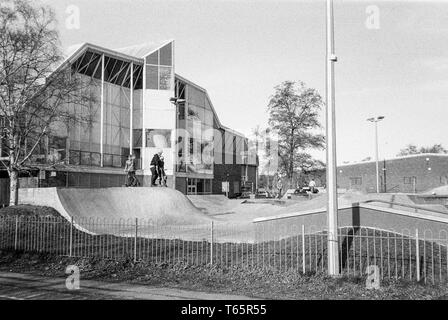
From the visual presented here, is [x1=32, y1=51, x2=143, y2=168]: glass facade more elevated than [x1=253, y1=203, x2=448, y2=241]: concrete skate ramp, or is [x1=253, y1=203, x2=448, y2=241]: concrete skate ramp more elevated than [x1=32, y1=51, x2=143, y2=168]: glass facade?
[x1=32, y1=51, x2=143, y2=168]: glass facade

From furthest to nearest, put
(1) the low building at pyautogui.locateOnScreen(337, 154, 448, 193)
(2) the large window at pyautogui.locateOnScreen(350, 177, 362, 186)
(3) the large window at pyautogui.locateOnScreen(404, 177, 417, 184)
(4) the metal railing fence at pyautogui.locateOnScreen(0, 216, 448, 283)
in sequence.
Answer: (2) the large window at pyautogui.locateOnScreen(350, 177, 362, 186) → (3) the large window at pyautogui.locateOnScreen(404, 177, 417, 184) → (1) the low building at pyautogui.locateOnScreen(337, 154, 448, 193) → (4) the metal railing fence at pyautogui.locateOnScreen(0, 216, 448, 283)

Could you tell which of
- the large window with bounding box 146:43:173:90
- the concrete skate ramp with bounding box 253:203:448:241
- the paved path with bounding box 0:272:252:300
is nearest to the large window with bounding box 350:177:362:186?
the large window with bounding box 146:43:173:90

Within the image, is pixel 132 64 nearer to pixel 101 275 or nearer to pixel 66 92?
pixel 66 92

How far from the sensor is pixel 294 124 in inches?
1350

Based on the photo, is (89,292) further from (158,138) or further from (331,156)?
(158,138)

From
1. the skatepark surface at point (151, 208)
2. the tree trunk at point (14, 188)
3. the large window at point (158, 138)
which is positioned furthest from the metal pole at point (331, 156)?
the large window at point (158, 138)

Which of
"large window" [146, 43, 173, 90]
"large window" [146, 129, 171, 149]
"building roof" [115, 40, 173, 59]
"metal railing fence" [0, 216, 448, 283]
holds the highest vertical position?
"building roof" [115, 40, 173, 59]

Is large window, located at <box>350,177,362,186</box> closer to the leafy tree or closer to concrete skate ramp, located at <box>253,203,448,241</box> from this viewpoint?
the leafy tree

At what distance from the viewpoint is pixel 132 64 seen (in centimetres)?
3919

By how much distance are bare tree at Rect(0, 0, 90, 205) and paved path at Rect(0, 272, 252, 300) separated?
10.5 m

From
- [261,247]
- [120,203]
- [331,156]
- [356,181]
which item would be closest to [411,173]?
[356,181]

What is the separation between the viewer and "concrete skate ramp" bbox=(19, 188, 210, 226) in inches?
744

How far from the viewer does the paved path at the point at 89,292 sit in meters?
8.29

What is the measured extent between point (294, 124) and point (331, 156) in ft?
83.4
